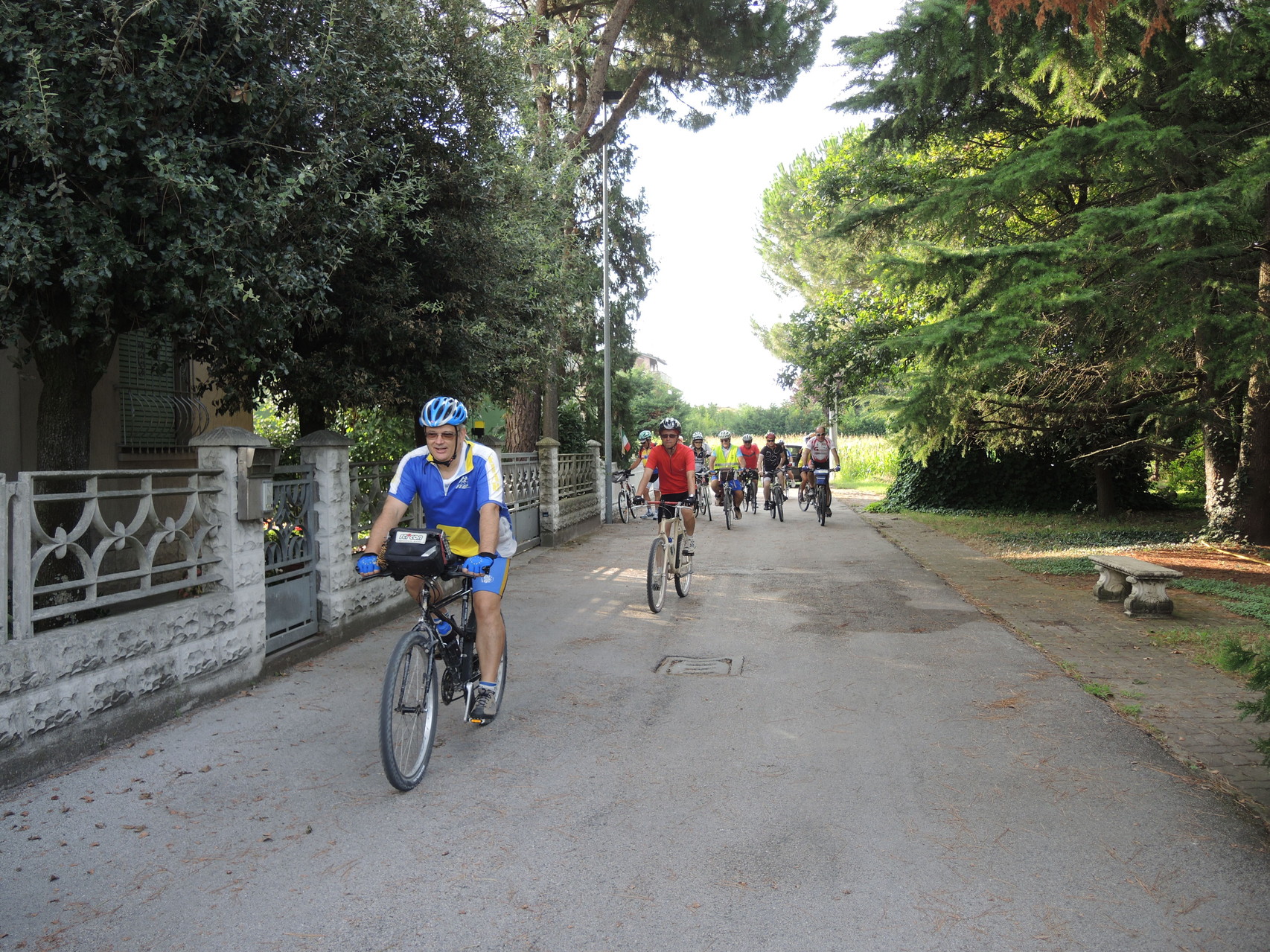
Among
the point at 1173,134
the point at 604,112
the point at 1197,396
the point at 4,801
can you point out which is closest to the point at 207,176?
the point at 4,801

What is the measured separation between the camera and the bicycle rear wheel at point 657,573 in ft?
31.9

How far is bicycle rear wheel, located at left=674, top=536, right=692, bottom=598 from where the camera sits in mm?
10586

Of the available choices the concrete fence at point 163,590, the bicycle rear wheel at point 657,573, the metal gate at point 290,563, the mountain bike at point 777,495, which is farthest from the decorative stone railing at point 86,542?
the mountain bike at point 777,495

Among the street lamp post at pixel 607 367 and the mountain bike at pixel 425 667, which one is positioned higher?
the street lamp post at pixel 607 367

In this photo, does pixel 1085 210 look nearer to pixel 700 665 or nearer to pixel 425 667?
pixel 700 665

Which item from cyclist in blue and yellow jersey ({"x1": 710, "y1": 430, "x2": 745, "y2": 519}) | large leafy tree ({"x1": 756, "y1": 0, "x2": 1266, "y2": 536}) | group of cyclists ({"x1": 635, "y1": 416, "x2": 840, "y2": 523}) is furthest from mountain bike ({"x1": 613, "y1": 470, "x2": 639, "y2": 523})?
large leafy tree ({"x1": 756, "y1": 0, "x2": 1266, "y2": 536})

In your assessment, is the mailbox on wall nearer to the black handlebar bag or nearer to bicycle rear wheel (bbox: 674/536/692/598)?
the black handlebar bag

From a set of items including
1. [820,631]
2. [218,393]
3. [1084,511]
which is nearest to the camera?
[820,631]

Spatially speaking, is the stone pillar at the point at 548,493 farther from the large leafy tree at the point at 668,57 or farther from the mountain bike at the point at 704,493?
the mountain bike at the point at 704,493

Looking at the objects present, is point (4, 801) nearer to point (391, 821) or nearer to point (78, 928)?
point (78, 928)

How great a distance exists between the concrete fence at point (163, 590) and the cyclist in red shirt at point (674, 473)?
2757mm

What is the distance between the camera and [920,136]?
14.6 meters

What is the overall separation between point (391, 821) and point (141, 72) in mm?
5193

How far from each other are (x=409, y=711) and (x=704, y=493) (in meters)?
18.2
